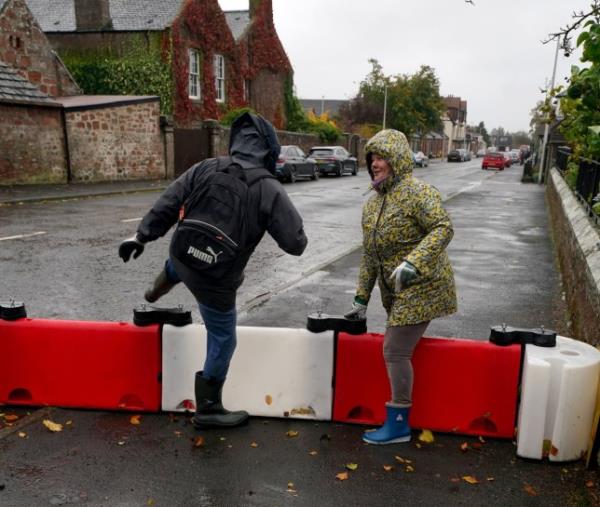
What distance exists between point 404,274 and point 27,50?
22453 mm

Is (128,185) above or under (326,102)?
under

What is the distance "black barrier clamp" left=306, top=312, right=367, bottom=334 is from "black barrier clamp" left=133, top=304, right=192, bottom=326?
0.78 m

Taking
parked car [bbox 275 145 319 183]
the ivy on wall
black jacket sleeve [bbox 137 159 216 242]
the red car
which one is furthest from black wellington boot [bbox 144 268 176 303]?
the red car

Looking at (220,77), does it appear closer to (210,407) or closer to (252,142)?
(252,142)

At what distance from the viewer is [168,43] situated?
91.7 ft

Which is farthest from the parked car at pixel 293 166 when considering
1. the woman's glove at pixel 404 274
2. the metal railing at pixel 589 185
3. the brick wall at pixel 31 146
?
the woman's glove at pixel 404 274

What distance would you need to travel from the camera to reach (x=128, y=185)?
20969mm

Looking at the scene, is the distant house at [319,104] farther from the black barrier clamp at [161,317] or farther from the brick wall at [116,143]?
the black barrier clamp at [161,317]

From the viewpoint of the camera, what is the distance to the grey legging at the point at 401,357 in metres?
3.35

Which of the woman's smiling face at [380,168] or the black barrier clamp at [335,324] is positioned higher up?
the woman's smiling face at [380,168]

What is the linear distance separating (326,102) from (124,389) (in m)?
101

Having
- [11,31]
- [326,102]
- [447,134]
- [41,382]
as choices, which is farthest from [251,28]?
[447,134]

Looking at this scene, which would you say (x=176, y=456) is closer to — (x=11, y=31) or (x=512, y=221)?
(x=512, y=221)

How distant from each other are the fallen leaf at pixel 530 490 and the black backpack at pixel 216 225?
1917 mm
